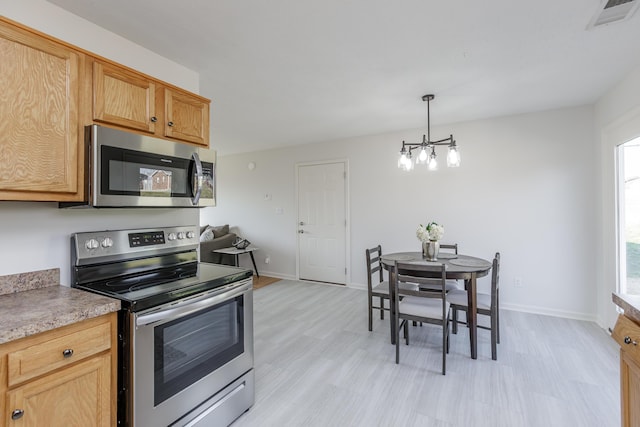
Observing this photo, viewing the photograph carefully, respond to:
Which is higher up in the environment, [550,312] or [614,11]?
[614,11]

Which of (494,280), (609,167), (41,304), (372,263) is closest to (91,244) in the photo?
(41,304)

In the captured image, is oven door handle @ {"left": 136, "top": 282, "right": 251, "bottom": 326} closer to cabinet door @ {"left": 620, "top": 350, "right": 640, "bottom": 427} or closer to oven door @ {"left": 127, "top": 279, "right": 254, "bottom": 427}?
oven door @ {"left": 127, "top": 279, "right": 254, "bottom": 427}

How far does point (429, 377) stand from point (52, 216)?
8.67 ft

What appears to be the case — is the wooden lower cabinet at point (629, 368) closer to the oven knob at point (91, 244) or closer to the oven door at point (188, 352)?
the oven door at point (188, 352)

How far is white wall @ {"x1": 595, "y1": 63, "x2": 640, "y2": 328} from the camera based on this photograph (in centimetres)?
262

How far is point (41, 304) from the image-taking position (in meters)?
1.30

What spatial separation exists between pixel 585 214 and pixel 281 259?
4.25m

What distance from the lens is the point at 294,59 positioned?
7.51 ft

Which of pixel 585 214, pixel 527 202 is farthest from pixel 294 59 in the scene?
pixel 585 214

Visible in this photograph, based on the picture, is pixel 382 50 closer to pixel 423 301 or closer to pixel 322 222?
pixel 423 301

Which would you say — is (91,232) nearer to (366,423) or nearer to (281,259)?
(366,423)

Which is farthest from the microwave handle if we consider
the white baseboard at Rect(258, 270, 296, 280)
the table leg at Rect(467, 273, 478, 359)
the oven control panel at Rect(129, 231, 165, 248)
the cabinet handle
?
the white baseboard at Rect(258, 270, 296, 280)

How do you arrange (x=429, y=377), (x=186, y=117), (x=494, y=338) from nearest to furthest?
1. (x=186, y=117)
2. (x=429, y=377)
3. (x=494, y=338)

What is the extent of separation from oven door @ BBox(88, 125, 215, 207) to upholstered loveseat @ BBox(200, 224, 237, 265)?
10.3 feet
